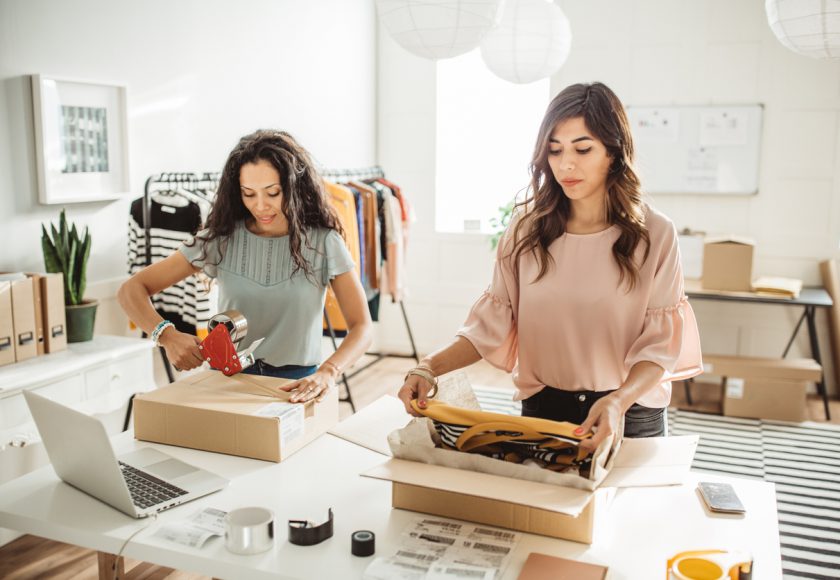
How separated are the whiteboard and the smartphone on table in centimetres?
380

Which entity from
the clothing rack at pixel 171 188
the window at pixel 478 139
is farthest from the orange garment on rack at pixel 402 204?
the clothing rack at pixel 171 188

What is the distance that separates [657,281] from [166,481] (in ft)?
3.66

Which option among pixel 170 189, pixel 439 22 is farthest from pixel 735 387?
pixel 170 189

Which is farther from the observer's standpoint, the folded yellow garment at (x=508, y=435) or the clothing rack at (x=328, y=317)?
the clothing rack at (x=328, y=317)

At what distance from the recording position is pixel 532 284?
1.81 meters

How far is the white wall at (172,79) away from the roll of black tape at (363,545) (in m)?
2.17

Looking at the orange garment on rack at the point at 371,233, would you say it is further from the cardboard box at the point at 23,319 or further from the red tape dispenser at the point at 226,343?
the red tape dispenser at the point at 226,343

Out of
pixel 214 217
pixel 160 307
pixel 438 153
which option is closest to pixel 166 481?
pixel 214 217

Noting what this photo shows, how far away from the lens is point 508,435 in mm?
1452

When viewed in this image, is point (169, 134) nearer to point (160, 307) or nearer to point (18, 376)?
point (160, 307)

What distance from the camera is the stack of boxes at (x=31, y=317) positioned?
2.59 metres

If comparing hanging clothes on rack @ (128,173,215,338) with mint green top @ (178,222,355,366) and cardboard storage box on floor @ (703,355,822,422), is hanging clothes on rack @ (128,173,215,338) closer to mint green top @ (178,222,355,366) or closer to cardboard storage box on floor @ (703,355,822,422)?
mint green top @ (178,222,355,366)

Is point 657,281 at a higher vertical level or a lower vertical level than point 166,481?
higher

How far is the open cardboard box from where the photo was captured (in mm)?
1326
